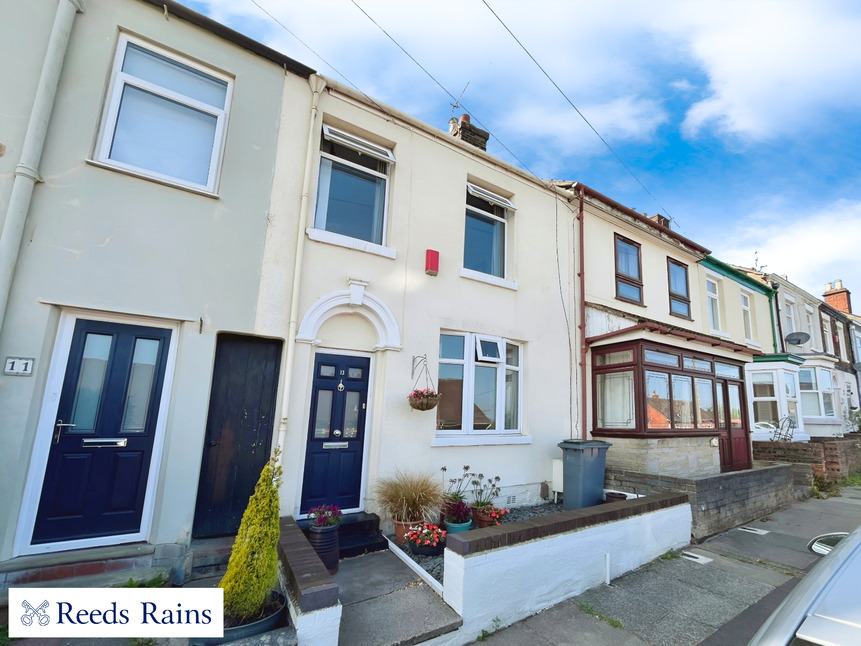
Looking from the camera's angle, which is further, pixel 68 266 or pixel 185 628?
pixel 68 266

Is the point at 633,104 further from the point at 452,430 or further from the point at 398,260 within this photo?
the point at 452,430

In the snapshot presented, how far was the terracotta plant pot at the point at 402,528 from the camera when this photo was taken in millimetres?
5039

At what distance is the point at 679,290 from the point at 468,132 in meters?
7.18

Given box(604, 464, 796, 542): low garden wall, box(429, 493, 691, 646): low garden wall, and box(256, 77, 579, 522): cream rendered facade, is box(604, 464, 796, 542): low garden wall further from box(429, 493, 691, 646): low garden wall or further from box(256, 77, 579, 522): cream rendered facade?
box(256, 77, 579, 522): cream rendered facade

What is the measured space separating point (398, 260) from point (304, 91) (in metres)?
2.63

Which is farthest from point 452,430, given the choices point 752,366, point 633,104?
point 752,366

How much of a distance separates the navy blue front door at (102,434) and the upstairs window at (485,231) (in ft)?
16.1

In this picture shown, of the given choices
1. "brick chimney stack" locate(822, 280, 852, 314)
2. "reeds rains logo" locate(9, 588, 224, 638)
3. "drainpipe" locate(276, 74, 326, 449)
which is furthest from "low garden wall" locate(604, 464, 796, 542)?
"brick chimney stack" locate(822, 280, 852, 314)

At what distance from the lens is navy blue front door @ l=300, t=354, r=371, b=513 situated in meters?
5.27

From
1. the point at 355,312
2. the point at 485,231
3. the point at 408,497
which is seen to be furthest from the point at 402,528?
the point at 485,231

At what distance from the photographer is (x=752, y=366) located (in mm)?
12750

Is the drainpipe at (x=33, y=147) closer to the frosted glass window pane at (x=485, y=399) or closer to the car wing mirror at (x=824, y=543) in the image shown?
the frosted glass window pane at (x=485, y=399)

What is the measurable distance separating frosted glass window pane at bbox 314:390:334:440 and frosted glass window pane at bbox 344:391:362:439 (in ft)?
0.76

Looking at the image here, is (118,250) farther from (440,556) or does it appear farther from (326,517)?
(440,556)
